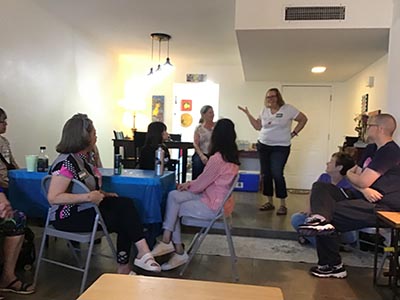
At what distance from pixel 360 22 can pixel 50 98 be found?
3.62 metres

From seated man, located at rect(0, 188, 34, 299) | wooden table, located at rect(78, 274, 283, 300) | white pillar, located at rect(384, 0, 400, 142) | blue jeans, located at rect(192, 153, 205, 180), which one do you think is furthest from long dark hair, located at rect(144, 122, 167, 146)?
wooden table, located at rect(78, 274, 283, 300)

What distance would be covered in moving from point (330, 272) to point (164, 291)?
6.64ft

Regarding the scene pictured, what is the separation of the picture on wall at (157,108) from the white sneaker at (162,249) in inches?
192

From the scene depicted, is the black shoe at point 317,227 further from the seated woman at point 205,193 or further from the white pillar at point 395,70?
the white pillar at point 395,70

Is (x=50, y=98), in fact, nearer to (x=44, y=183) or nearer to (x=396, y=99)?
(x=44, y=183)

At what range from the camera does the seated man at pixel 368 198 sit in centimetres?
265

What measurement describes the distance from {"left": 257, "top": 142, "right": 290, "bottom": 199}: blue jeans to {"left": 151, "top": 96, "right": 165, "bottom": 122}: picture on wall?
11.1ft

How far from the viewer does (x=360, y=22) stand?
11.6 feet

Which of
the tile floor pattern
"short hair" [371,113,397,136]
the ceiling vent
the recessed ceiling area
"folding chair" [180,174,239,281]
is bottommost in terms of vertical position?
the tile floor pattern

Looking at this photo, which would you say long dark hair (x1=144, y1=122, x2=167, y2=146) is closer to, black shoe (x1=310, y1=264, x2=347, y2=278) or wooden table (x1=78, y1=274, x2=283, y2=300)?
black shoe (x1=310, y1=264, x2=347, y2=278)

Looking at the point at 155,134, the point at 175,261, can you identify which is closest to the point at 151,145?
the point at 155,134

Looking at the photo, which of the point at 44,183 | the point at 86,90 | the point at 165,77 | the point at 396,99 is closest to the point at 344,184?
the point at 396,99

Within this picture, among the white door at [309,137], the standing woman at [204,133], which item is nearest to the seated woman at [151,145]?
the standing woman at [204,133]

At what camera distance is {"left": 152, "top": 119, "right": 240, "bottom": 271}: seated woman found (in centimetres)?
282
